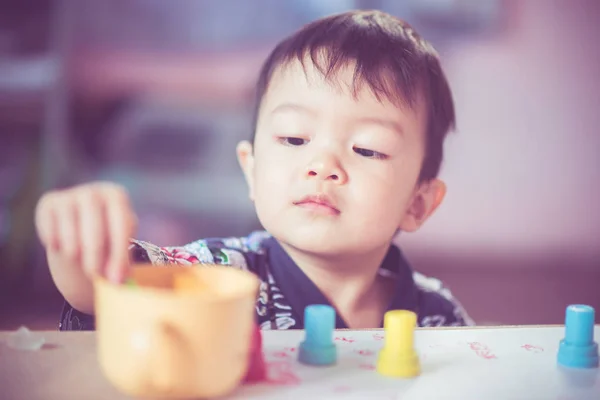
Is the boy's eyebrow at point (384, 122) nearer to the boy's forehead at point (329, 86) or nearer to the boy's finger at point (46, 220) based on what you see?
the boy's forehead at point (329, 86)

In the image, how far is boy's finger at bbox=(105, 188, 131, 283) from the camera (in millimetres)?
393

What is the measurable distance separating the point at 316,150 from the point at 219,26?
28 centimetres

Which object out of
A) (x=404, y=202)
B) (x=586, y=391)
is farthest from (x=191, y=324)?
(x=404, y=202)

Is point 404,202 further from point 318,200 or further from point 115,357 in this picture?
point 115,357

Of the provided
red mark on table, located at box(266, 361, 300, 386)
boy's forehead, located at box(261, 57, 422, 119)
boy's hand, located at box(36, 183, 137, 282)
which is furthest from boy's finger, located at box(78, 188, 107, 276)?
boy's forehead, located at box(261, 57, 422, 119)

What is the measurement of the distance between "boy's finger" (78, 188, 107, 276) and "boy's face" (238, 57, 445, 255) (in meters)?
0.27

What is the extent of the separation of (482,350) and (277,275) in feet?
0.95

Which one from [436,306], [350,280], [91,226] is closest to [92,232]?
[91,226]

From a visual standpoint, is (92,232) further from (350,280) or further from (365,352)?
(350,280)

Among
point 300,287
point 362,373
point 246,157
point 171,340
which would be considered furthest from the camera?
point 246,157

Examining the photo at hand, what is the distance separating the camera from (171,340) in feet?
1.14

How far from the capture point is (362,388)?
16.8 inches

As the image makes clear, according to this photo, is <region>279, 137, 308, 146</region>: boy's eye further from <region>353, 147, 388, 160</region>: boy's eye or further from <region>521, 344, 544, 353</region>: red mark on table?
<region>521, 344, 544, 353</region>: red mark on table

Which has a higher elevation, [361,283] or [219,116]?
[219,116]
